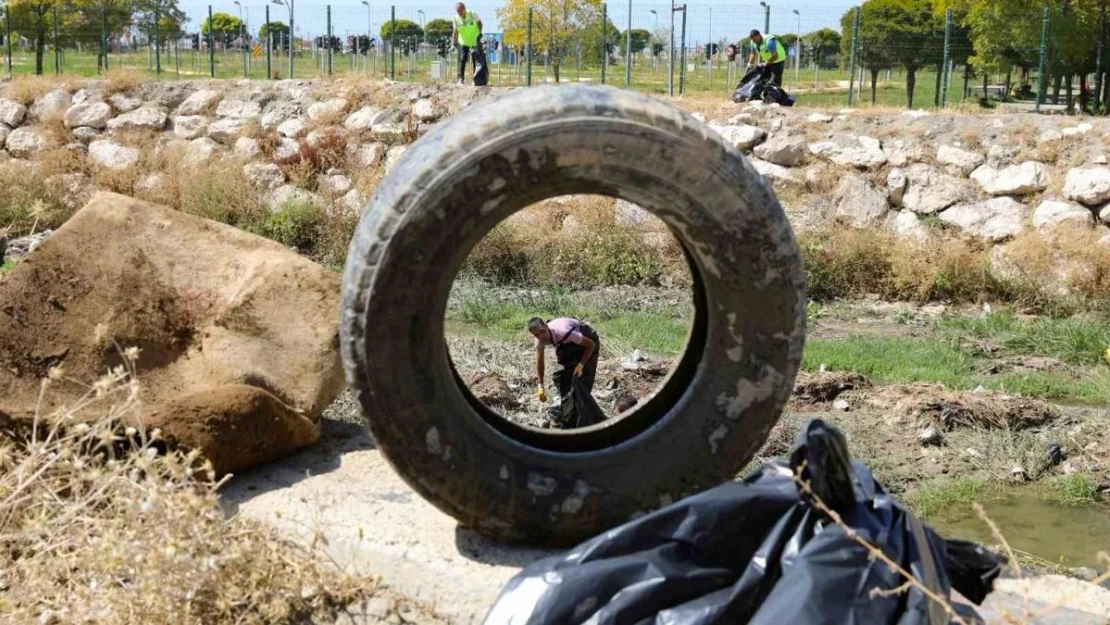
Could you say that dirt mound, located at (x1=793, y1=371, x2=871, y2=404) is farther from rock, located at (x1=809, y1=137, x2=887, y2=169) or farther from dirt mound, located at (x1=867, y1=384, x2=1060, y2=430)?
rock, located at (x1=809, y1=137, x2=887, y2=169)

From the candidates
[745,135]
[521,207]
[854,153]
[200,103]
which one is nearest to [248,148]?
[200,103]

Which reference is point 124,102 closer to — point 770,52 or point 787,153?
point 770,52

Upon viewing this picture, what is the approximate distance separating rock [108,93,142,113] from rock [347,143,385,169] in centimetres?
509

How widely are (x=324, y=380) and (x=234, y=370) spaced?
1.17 ft

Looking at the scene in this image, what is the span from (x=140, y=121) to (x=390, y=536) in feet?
62.4

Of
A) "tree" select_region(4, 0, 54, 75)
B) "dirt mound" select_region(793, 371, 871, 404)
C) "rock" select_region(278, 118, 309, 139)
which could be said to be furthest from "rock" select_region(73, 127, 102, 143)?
"dirt mound" select_region(793, 371, 871, 404)

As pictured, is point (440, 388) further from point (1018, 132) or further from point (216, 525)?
point (1018, 132)

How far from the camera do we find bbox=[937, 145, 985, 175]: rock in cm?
1628

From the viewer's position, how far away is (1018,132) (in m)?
16.8

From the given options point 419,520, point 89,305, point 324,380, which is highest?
point 89,305

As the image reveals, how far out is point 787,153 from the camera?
1706cm

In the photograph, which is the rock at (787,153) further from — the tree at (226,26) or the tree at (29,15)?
the tree at (226,26)

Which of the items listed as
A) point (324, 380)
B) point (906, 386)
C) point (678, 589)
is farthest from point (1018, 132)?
point (678, 589)

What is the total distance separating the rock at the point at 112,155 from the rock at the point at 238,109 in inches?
77.5
